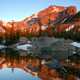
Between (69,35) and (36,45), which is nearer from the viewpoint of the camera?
Result: (36,45)

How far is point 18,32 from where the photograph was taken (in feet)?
297

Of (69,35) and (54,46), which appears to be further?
(69,35)

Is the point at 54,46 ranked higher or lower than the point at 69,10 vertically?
lower

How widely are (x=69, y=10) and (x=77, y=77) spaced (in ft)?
331

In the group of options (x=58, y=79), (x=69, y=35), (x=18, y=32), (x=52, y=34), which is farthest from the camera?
(x=18, y=32)

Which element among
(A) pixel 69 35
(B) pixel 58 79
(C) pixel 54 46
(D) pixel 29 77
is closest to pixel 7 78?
(D) pixel 29 77

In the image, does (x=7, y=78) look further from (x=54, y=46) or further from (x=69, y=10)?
(x=69, y=10)

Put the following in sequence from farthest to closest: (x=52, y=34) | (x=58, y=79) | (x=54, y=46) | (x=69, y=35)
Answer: (x=52, y=34) → (x=69, y=35) → (x=54, y=46) → (x=58, y=79)

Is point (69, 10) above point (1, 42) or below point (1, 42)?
above

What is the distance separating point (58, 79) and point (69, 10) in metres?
102

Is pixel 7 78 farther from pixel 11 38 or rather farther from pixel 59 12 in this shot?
pixel 59 12

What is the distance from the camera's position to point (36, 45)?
6172cm

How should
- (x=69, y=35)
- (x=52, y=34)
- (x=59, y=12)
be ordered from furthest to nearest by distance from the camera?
1. (x=59, y=12)
2. (x=52, y=34)
3. (x=69, y=35)

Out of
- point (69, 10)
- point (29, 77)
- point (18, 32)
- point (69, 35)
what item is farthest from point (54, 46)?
point (69, 10)
